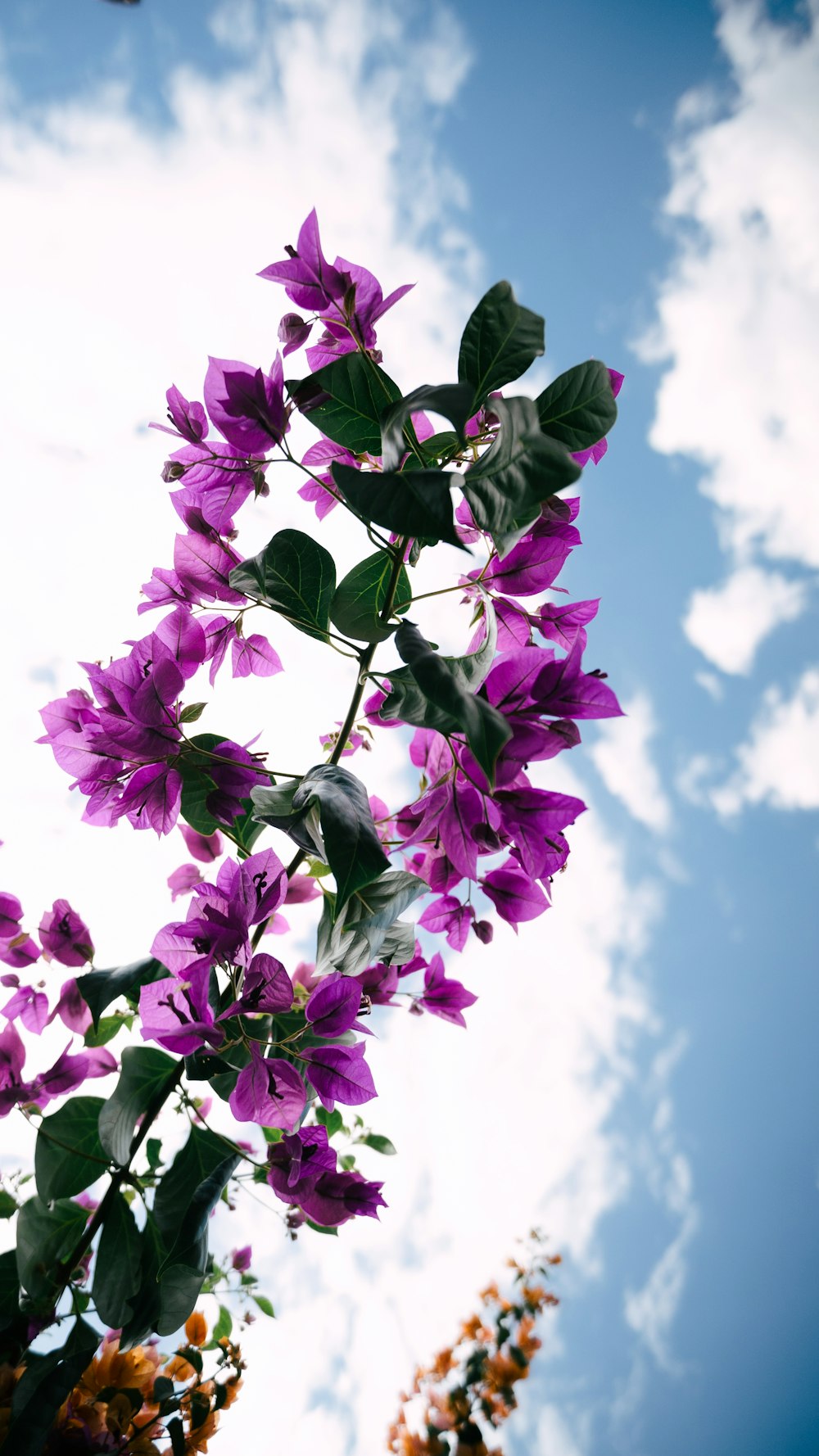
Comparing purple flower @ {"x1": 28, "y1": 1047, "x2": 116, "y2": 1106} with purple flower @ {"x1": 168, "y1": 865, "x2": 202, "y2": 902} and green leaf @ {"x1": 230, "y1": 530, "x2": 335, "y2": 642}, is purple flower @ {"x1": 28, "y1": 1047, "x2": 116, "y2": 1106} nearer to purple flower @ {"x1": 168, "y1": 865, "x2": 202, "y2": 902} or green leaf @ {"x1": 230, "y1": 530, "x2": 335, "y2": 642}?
purple flower @ {"x1": 168, "y1": 865, "x2": 202, "y2": 902}

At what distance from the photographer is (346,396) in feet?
2.17

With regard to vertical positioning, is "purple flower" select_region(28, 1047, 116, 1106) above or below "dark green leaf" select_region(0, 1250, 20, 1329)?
above

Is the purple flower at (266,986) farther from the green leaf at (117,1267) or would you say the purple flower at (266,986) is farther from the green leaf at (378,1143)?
the green leaf at (378,1143)

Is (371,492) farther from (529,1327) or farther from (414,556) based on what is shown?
(529,1327)

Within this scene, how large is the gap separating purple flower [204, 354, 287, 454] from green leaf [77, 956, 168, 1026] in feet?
1.64

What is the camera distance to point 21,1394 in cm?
65

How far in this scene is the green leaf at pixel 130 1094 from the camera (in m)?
0.72

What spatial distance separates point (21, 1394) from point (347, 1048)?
371mm

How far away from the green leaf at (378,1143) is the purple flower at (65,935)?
52 cm

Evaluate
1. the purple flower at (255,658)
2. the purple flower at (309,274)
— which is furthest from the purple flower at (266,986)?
the purple flower at (309,274)

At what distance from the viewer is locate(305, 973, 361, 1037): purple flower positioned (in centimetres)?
67

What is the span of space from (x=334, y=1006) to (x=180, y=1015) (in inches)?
4.9

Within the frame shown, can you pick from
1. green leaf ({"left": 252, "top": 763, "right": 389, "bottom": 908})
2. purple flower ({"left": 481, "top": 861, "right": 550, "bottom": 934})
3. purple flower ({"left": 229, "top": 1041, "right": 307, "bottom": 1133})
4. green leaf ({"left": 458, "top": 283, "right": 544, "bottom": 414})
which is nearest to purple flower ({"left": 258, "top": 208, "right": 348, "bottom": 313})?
green leaf ({"left": 458, "top": 283, "right": 544, "bottom": 414})

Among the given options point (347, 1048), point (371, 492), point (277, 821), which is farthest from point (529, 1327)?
point (371, 492)
